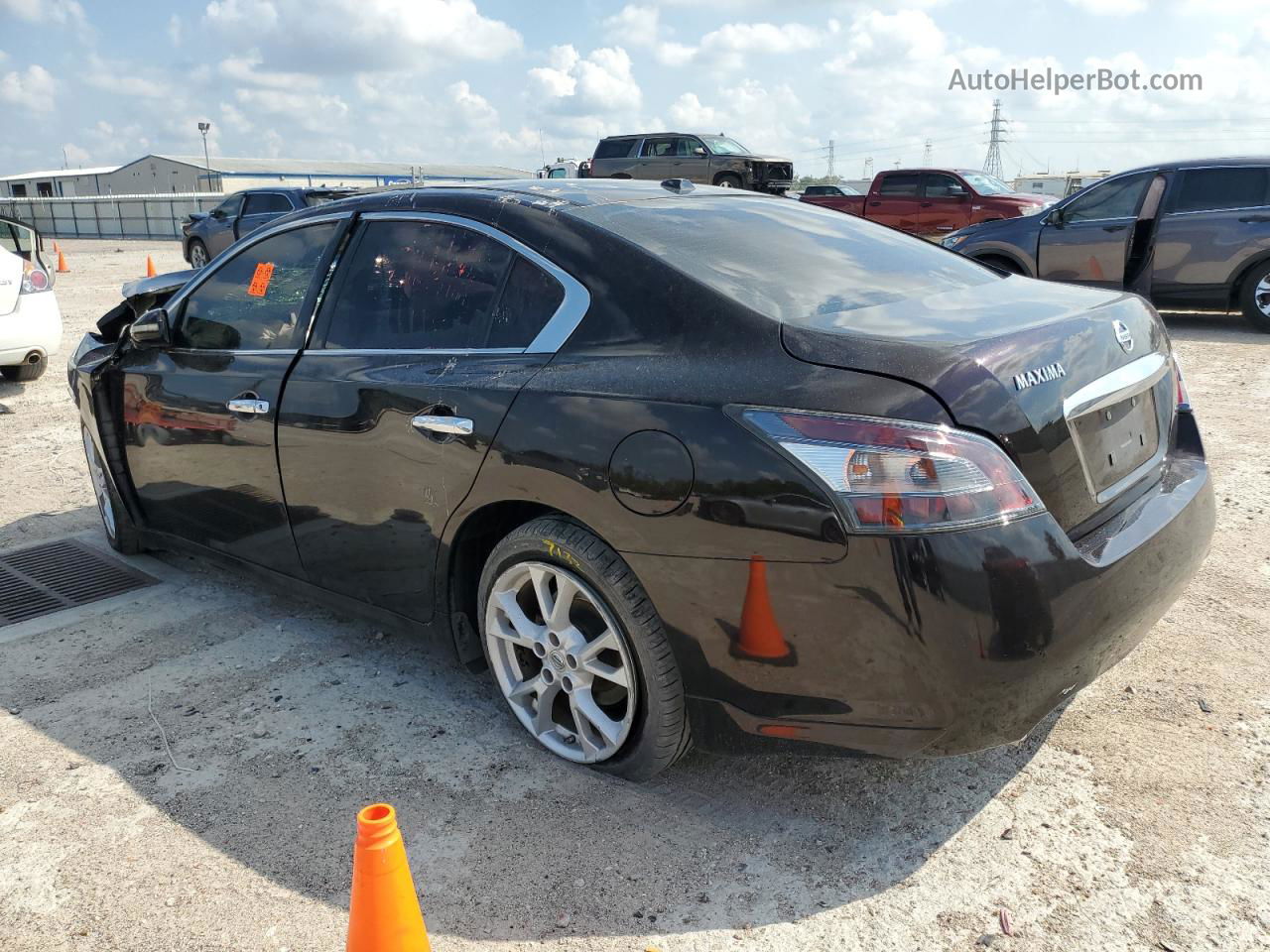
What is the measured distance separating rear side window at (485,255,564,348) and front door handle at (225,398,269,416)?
107cm

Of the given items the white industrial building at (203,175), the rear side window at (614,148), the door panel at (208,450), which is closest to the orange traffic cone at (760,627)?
the door panel at (208,450)

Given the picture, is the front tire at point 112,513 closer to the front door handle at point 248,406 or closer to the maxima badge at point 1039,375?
the front door handle at point 248,406

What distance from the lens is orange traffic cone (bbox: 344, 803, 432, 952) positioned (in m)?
1.99

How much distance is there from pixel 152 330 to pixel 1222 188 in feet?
33.7

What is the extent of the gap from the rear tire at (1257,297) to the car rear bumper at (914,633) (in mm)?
9199

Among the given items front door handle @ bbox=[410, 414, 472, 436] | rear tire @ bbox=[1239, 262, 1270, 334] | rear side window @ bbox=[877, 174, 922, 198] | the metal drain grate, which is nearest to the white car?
the metal drain grate

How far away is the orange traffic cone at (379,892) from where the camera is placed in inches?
78.4

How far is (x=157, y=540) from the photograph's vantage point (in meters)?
4.57

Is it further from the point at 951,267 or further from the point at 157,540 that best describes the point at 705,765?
the point at 157,540

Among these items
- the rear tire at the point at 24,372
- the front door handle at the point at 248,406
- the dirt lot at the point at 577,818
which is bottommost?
the dirt lot at the point at 577,818

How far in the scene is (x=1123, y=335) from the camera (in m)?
2.87

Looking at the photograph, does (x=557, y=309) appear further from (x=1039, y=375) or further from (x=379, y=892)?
(x=379, y=892)

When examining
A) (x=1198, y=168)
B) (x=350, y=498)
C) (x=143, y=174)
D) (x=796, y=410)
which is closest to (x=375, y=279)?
(x=350, y=498)

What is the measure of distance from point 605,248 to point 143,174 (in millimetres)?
77708
